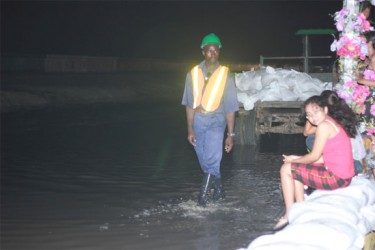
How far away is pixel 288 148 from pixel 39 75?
747 inches

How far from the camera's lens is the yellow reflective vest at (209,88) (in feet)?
23.0

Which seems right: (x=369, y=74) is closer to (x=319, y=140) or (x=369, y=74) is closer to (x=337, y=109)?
(x=337, y=109)

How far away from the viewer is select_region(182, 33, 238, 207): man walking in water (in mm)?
7004

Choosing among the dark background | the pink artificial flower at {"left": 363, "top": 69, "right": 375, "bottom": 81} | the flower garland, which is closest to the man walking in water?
the flower garland

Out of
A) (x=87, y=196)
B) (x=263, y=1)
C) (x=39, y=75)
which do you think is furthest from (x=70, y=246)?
(x=263, y=1)

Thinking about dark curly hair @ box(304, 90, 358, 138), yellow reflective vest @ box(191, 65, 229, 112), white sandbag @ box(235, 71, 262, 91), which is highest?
white sandbag @ box(235, 71, 262, 91)

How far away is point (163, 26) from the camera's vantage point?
51938 mm

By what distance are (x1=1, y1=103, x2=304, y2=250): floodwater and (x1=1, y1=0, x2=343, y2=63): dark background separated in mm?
28565

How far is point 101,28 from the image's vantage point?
4719 centimetres

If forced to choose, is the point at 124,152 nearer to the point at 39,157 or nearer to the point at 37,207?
→ the point at 39,157

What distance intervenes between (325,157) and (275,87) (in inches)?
310

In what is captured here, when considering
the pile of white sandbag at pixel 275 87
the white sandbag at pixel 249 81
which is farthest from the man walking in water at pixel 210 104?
the white sandbag at pixel 249 81

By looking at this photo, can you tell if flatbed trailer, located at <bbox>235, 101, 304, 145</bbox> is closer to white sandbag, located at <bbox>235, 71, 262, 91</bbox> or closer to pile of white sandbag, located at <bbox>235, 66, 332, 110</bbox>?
pile of white sandbag, located at <bbox>235, 66, 332, 110</bbox>

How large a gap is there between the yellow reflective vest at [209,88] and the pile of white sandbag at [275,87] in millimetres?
5615
